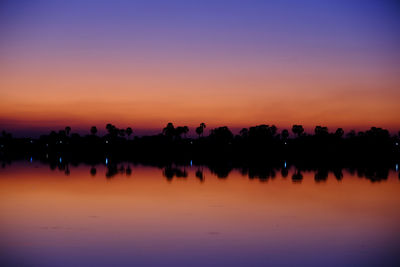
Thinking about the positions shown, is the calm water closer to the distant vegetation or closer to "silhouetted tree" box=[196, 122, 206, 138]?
the distant vegetation

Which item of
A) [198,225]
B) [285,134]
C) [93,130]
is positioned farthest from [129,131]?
[198,225]

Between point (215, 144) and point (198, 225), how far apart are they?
116231 millimetres

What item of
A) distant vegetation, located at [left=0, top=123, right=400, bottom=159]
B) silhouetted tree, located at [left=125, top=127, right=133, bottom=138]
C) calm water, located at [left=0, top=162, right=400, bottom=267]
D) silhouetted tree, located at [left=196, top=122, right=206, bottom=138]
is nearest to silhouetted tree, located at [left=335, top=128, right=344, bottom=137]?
distant vegetation, located at [left=0, top=123, right=400, bottom=159]

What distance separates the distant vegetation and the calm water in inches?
2576

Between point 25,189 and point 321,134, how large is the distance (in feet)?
363

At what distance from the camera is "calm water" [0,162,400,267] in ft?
41.1

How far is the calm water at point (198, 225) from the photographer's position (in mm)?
12516

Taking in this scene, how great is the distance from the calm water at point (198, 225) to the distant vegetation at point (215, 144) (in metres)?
65.4

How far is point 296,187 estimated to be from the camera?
29.1 meters

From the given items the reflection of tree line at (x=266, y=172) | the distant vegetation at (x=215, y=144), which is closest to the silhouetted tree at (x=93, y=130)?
the distant vegetation at (x=215, y=144)

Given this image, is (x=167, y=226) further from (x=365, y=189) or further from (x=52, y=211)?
(x=365, y=189)

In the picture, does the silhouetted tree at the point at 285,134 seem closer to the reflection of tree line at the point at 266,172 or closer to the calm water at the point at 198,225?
the reflection of tree line at the point at 266,172

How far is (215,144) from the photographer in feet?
436

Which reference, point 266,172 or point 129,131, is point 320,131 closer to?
point 129,131
